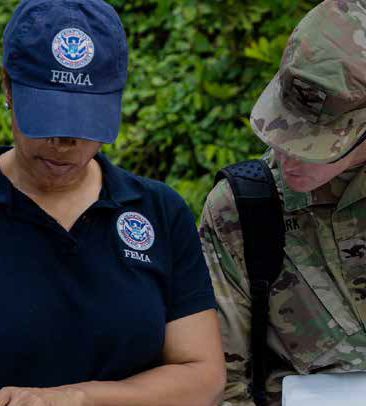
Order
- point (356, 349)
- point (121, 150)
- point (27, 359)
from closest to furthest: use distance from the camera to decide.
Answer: point (27, 359), point (356, 349), point (121, 150)

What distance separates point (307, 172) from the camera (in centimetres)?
232

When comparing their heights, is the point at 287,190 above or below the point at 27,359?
above

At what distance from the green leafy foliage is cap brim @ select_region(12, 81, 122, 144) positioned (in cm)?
267

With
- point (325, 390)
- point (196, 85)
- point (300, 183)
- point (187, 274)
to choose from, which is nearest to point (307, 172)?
point (300, 183)

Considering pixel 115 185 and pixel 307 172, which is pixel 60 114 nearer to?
pixel 115 185

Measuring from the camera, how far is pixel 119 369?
215 centimetres

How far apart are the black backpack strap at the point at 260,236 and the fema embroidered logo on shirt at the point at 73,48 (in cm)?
58

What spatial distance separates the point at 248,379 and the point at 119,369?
19.2 inches

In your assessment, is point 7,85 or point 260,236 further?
point 260,236

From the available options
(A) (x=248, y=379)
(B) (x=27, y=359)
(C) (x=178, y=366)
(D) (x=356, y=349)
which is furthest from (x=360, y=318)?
(B) (x=27, y=359)

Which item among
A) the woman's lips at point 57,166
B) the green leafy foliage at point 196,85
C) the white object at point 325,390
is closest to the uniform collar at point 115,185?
the woman's lips at point 57,166

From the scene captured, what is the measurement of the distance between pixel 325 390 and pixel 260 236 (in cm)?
40

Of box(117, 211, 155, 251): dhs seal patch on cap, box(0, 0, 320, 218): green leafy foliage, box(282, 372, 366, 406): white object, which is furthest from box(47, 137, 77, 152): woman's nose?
box(0, 0, 320, 218): green leafy foliage

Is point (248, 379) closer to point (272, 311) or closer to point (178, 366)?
point (272, 311)
